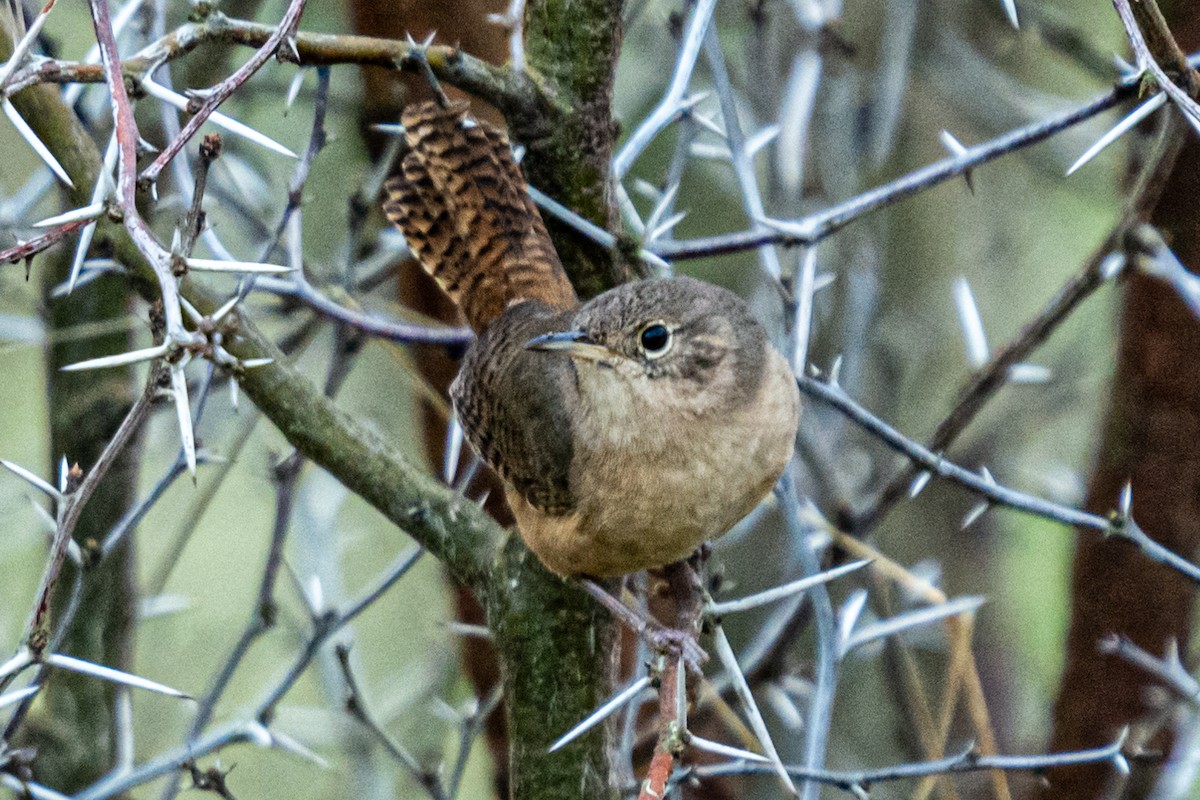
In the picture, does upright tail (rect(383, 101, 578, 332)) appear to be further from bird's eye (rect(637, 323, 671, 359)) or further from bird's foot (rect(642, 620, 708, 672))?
bird's foot (rect(642, 620, 708, 672))

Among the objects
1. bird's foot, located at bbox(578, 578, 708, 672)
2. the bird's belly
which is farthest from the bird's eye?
bird's foot, located at bbox(578, 578, 708, 672)

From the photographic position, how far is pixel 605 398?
2451 millimetres

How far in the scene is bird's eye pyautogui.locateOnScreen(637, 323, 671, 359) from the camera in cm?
235

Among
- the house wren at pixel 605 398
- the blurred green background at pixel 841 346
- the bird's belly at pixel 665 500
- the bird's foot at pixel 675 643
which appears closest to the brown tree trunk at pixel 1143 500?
the blurred green background at pixel 841 346

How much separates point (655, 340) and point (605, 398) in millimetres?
157

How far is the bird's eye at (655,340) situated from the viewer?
7.70 feet

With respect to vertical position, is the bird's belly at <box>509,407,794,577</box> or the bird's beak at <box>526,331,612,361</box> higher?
the bird's beak at <box>526,331,612,361</box>

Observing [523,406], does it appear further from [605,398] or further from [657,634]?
[657,634]

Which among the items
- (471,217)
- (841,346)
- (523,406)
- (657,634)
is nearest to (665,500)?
(657,634)

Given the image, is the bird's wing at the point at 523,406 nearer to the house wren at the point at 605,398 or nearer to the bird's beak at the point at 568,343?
the house wren at the point at 605,398

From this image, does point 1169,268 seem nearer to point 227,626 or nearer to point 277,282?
point 277,282

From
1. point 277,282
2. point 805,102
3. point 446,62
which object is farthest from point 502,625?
point 805,102

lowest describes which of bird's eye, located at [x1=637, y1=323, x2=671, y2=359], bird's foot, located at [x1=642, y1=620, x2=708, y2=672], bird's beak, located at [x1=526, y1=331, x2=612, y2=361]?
bird's foot, located at [x1=642, y1=620, x2=708, y2=672]

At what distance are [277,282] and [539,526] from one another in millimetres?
684
